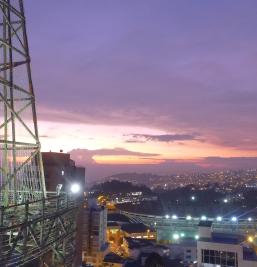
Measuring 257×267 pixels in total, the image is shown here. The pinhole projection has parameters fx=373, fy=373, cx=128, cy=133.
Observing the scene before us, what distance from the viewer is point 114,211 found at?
93.1 metres

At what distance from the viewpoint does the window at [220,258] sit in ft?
107

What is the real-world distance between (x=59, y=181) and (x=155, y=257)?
1833 centimetres

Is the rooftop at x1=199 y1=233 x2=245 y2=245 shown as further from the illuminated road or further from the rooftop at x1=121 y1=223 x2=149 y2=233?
the rooftop at x1=121 y1=223 x2=149 y2=233

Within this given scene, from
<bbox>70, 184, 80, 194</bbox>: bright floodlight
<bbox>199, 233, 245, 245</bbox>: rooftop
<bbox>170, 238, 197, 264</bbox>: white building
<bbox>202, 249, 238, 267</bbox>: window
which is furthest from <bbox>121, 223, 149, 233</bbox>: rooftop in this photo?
<bbox>70, 184, 80, 194</bbox>: bright floodlight

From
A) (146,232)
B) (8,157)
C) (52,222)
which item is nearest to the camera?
(52,222)

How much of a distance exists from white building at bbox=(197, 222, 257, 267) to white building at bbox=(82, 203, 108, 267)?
1529 cm

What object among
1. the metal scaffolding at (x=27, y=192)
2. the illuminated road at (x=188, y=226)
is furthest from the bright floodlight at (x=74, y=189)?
the illuminated road at (x=188, y=226)

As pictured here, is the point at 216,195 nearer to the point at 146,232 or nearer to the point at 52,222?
the point at 146,232

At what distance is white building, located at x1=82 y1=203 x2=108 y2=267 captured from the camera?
152 ft

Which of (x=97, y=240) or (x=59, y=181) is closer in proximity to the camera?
(x=59, y=181)

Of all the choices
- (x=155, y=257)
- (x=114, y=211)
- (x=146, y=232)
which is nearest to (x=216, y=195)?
(x=114, y=211)

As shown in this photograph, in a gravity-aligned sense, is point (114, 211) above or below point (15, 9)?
below

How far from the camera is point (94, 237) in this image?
157ft

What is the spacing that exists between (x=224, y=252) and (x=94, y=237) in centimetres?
2000
